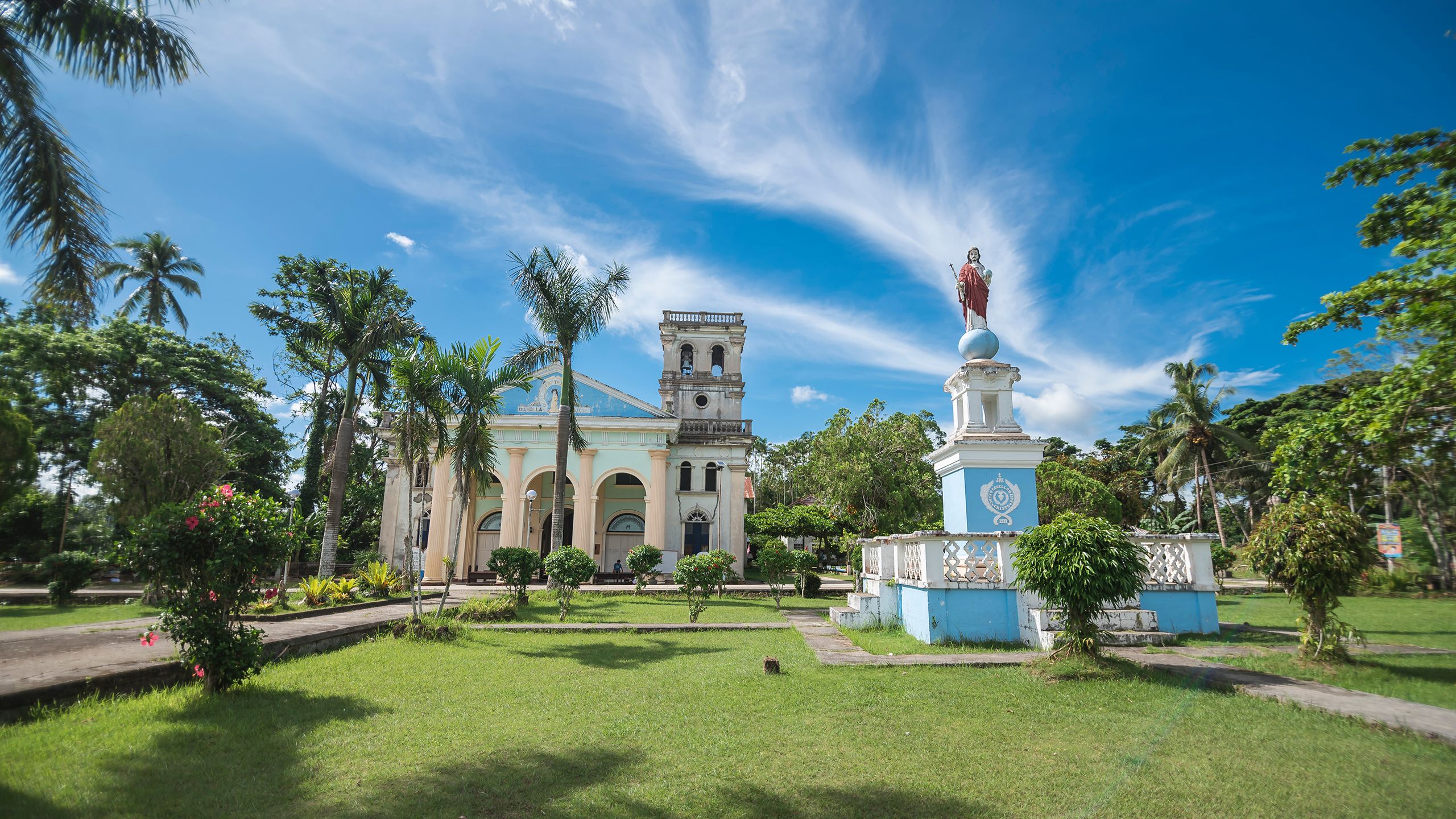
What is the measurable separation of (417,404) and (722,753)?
351 inches

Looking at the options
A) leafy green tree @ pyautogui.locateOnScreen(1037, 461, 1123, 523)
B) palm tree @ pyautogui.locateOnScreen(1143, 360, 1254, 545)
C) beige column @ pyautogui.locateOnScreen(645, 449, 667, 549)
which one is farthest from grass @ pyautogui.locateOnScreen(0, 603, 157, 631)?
palm tree @ pyautogui.locateOnScreen(1143, 360, 1254, 545)

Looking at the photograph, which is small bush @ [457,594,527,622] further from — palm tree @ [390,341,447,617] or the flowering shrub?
the flowering shrub

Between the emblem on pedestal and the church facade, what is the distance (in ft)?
58.0

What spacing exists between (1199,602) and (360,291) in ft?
62.4

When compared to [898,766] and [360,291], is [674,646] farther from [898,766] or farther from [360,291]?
[360,291]

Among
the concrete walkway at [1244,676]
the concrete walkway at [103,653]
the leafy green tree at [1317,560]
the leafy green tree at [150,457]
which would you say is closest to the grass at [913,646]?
the concrete walkway at [1244,676]

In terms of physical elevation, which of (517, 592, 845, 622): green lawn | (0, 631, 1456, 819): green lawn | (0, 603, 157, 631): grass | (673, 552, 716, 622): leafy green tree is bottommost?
(517, 592, 845, 622): green lawn

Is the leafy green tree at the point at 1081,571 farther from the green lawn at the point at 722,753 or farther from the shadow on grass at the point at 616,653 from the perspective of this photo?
the shadow on grass at the point at 616,653

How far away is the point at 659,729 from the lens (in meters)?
5.12

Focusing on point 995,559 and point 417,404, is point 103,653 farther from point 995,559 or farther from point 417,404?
point 995,559

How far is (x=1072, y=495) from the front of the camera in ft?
84.6

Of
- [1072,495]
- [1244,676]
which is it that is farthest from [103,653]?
[1072,495]

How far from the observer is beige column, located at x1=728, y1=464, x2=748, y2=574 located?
29625mm

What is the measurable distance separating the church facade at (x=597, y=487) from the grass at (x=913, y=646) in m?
17.1
